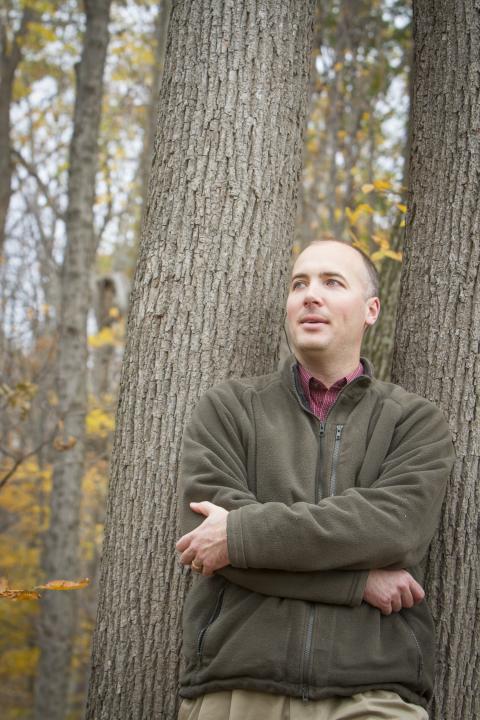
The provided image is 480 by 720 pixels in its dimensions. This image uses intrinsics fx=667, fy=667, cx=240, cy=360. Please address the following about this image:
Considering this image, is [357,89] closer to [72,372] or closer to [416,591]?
[72,372]

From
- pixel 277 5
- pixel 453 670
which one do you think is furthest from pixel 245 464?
pixel 277 5

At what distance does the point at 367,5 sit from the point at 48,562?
8116 mm

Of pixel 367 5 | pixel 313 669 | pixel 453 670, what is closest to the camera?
pixel 313 669

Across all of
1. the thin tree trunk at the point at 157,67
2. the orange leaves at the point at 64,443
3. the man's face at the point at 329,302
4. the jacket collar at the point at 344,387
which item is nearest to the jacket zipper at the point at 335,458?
the jacket collar at the point at 344,387

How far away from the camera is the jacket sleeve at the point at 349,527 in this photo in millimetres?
2270

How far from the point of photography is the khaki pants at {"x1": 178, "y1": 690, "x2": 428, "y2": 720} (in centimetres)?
224

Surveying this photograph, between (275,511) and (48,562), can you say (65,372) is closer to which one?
(48,562)

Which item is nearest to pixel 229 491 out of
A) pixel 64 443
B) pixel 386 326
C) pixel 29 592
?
pixel 29 592

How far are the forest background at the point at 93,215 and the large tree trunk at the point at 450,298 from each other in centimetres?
108

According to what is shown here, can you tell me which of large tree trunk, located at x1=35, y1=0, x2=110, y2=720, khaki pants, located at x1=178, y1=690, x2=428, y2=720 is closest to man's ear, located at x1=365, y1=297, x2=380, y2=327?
khaki pants, located at x1=178, y1=690, x2=428, y2=720

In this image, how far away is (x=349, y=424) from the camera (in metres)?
2.66

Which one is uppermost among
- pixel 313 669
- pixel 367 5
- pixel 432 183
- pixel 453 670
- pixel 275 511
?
pixel 367 5

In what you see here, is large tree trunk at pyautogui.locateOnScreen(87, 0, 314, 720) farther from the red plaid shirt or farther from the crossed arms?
the crossed arms

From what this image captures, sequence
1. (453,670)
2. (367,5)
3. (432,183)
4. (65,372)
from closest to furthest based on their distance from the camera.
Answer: (453,670) < (432,183) < (65,372) < (367,5)
